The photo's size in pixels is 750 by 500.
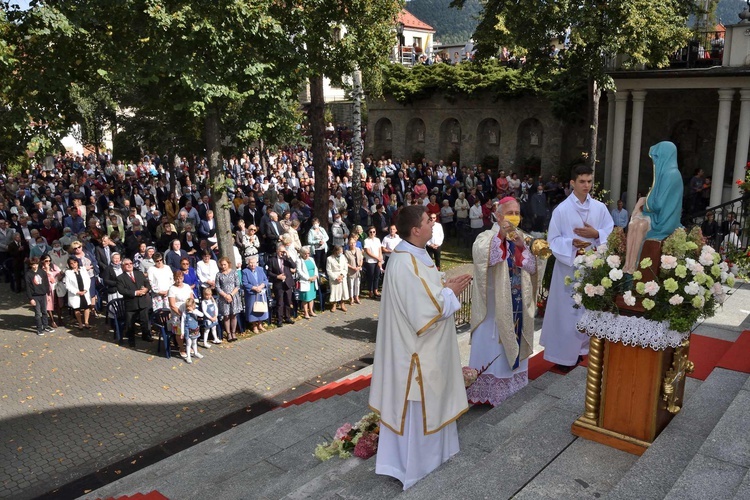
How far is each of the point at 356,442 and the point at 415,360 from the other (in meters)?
1.46

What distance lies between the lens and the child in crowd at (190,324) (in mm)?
10625

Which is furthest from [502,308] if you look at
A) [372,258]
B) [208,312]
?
[372,258]

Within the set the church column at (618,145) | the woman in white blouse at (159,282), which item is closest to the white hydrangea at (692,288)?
the woman in white blouse at (159,282)

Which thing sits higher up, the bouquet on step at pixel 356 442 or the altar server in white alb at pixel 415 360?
the altar server in white alb at pixel 415 360

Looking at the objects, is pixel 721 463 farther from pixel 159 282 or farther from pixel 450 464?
pixel 159 282

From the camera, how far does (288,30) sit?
42.4 feet

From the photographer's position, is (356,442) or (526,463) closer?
(526,463)

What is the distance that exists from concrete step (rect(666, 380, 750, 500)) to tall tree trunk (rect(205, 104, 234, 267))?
32.8 ft

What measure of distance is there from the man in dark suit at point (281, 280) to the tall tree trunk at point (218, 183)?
999mm

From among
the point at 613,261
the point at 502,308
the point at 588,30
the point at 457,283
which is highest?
the point at 588,30

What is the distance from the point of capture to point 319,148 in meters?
16.9

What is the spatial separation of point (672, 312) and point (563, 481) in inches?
53.8

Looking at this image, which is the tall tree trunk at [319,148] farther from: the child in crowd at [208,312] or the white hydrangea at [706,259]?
the white hydrangea at [706,259]

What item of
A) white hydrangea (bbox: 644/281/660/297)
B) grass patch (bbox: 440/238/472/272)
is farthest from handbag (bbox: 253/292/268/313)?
white hydrangea (bbox: 644/281/660/297)
